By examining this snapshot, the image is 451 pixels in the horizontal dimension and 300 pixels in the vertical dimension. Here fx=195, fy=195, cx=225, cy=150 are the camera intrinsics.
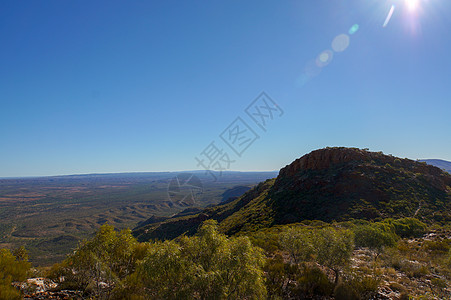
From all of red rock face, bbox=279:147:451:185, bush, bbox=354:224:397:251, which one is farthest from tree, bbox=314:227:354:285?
red rock face, bbox=279:147:451:185

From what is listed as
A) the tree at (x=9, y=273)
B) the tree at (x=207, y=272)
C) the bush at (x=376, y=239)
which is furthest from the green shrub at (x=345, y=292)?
the tree at (x=9, y=273)

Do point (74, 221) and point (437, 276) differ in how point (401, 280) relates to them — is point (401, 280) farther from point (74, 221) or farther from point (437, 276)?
point (74, 221)

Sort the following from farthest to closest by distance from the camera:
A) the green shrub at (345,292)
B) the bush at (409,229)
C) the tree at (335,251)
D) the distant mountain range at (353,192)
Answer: the distant mountain range at (353,192) < the bush at (409,229) < the tree at (335,251) < the green shrub at (345,292)

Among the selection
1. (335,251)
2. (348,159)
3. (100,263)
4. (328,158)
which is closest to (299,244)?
(335,251)

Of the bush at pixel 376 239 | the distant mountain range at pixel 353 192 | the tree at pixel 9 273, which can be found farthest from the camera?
the distant mountain range at pixel 353 192

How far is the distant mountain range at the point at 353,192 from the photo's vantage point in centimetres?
3036

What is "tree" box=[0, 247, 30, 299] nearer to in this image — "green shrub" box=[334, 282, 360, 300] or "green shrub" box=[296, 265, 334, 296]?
"green shrub" box=[296, 265, 334, 296]

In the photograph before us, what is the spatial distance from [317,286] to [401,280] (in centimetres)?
493

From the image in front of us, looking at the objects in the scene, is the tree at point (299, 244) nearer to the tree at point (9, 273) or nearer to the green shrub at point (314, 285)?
the green shrub at point (314, 285)

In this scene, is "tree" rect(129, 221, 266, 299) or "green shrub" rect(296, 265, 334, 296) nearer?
"tree" rect(129, 221, 266, 299)

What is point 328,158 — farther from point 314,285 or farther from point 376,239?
point 314,285

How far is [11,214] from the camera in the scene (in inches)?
6156

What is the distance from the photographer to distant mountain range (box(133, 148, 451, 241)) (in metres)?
30.4

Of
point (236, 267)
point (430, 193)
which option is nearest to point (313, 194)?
point (430, 193)
